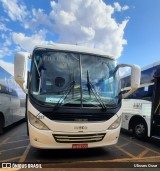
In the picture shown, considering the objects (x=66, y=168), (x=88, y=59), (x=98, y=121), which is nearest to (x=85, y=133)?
(x=98, y=121)

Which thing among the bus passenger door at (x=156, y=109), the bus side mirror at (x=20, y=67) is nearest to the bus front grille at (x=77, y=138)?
the bus side mirror at (x=20, y=67)

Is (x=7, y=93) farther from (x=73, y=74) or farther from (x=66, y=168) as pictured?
(x=66, y=168)

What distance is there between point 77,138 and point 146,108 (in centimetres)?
439

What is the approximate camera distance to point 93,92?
6551 millimetres

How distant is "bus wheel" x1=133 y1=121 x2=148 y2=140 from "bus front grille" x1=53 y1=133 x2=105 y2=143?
3.80 metres

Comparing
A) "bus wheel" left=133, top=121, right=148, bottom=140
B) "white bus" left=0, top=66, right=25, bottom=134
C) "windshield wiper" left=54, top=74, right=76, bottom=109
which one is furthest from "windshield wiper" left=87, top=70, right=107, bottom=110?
"white bus" left=0, top=66, right=25, bottom=134

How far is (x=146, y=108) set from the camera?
31.6ft

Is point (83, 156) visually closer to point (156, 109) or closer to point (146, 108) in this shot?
point (156, 109)


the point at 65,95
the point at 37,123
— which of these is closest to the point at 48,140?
the point at 37,123

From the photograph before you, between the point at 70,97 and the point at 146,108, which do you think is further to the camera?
the point at 146,108

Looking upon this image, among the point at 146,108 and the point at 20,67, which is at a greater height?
the point at 20,67

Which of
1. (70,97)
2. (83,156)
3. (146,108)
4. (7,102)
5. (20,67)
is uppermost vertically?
(20,67)

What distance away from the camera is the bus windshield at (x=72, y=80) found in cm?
627

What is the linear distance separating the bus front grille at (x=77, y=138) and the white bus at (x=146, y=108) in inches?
127
